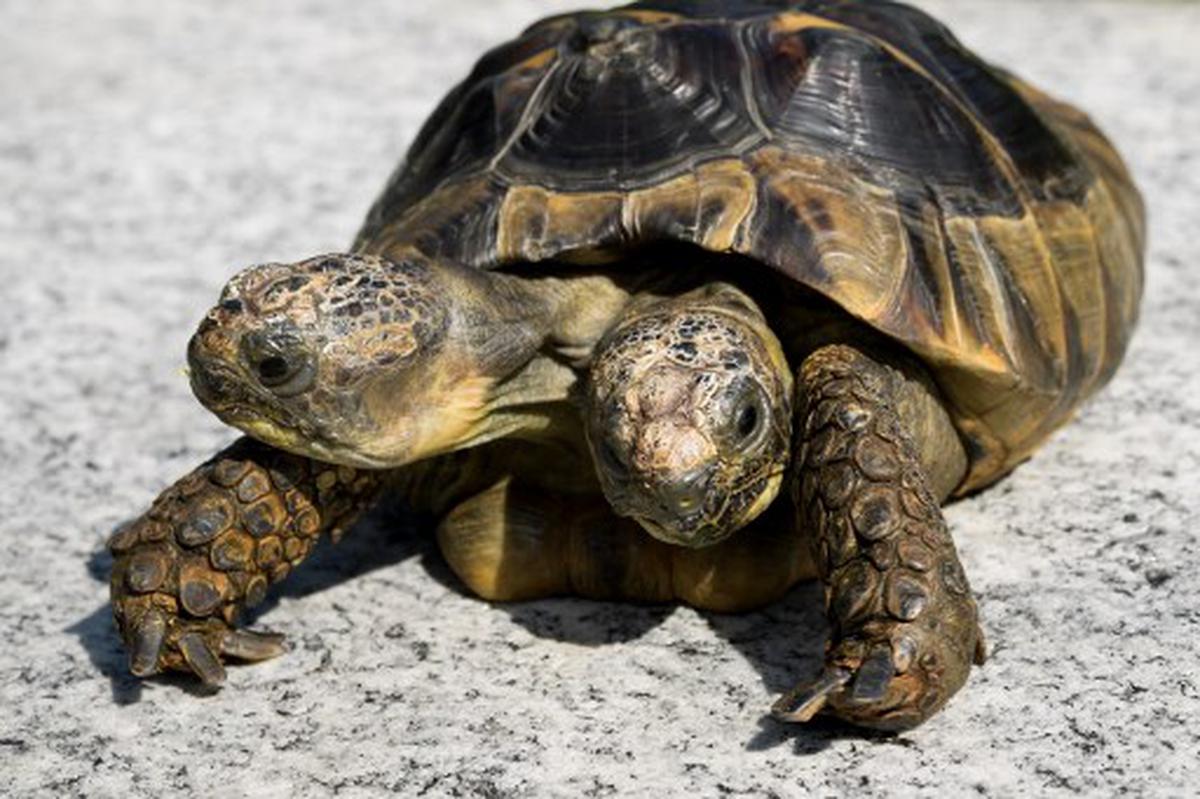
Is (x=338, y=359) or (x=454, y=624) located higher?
(x=338, y=359)

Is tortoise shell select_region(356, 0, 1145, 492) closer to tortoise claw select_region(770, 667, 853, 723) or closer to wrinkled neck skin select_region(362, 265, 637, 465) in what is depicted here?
wrinkled neck skin select_region(362, 265, 637, 465)

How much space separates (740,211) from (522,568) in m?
0.73

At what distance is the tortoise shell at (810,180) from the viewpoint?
3117mm

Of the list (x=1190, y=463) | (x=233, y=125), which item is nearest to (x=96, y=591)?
(x=1190, y=463)

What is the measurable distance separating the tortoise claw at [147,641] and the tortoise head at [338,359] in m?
0.37

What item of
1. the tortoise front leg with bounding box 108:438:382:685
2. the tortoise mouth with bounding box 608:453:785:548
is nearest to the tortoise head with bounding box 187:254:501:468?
the tortoise front leg with bounding box 108:438:382:685

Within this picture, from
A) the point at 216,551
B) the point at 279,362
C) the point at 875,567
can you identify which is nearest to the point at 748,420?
the point at 875,567

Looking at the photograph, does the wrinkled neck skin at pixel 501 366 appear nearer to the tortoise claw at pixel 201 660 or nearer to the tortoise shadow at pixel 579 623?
the tortoise shadow at pixel 579 623

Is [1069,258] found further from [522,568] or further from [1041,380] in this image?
[522,568]

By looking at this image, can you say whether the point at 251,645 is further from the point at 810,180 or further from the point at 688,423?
the point at 810,180

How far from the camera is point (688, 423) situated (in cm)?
274

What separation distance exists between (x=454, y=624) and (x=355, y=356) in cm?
64

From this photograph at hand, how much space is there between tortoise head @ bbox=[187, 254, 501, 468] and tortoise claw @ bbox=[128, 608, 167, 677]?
37cm

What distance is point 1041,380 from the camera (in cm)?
337
